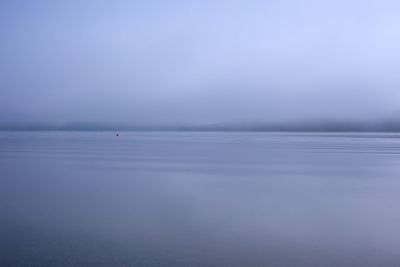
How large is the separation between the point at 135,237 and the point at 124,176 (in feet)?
33.6

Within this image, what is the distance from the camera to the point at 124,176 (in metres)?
17.4

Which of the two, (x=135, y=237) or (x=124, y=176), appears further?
(x=124, y=176)

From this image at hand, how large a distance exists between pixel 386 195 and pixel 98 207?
339 inches

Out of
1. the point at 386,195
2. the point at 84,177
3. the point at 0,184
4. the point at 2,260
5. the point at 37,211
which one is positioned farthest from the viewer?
the point at 84,177

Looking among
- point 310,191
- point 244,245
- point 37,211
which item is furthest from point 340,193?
point 37,211

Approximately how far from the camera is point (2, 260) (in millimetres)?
5934

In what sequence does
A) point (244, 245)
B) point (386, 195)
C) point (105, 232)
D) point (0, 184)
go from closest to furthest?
point (244, 245) < point (105, 232) < point (386, 195) < point (0, 184)

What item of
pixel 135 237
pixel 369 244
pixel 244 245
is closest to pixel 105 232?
pixel 135 237

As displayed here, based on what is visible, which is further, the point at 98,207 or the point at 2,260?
the point at 98,207

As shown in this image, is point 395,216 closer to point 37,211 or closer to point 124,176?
point 37,211

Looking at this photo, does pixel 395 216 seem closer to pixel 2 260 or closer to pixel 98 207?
pixel 98 207

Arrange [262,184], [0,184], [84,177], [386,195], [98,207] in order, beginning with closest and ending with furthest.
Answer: [98,207] → [386,195] → [0,184] → [262,184] → [84,177]

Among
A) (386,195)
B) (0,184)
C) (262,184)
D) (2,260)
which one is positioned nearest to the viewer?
(2,260)

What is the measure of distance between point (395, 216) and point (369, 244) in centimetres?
290
